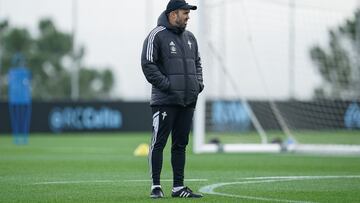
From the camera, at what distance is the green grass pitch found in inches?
379

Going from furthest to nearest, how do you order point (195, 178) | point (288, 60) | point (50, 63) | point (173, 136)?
point (50, 63) → point (288, 60) → point (195, 178) → point (173, 136)

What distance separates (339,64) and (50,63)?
22777 millimetres

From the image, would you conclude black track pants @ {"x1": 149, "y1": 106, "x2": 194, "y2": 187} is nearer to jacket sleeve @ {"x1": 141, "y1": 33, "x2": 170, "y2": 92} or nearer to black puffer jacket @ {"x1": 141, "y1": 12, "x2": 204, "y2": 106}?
black puffer jacket @ {"x1": 141, "y1": 12, "x2": 204, "y2": 106}

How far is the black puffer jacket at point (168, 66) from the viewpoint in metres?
9.65

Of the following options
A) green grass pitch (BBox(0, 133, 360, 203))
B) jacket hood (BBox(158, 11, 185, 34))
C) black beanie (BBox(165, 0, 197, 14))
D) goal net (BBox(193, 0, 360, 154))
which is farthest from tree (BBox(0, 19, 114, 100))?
black beanie (BBox(165, 0, 197, 14))

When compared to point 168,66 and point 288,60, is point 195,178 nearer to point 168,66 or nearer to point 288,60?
point 168,66

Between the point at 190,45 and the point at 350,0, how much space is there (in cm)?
1373

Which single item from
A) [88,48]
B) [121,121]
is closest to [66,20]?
[88,48]

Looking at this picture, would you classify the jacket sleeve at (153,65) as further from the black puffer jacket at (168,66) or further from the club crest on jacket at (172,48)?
the club crest on jacket at (172,48)

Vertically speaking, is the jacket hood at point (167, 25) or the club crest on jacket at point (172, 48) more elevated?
the jacket hood at point (167, 25)

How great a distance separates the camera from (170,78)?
9688 millimetres

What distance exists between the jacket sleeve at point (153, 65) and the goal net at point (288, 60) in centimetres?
994

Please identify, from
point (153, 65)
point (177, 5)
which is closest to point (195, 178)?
point (153, 65)

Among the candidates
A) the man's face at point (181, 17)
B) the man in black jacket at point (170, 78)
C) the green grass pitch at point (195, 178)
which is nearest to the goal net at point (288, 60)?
the green grass pitch at point (195, 178)
